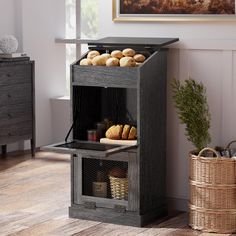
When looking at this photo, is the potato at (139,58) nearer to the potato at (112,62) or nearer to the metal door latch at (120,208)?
the potato at (112,62)

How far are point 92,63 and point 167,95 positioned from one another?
1.68ft

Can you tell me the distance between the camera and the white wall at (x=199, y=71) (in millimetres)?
4512

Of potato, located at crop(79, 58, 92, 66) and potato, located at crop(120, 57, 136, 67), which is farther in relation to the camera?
potato, located at crop(79, 58, 92, 66)

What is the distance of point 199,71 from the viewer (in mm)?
4598

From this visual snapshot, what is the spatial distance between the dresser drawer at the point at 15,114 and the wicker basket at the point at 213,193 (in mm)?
2402

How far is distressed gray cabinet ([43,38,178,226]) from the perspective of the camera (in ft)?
14.4

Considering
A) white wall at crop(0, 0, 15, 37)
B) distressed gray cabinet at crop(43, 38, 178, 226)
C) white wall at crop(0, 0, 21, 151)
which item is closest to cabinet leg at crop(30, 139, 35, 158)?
white wall at crop(0, 0, 21, 151)

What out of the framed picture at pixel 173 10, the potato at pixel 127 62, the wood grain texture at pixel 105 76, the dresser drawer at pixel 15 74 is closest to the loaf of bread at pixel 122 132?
the wood grain texture at pixel 105 76

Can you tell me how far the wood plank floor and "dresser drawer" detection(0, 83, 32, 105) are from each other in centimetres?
50

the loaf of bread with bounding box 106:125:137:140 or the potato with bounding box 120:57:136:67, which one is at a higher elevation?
the potato with bounding box 120:57:136:67

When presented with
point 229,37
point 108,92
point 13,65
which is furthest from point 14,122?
point 229,37

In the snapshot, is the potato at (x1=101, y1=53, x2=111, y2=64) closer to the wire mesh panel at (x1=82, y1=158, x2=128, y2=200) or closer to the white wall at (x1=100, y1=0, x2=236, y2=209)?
the white wall at (x1=100, y1=0, x2=236, y2=209)

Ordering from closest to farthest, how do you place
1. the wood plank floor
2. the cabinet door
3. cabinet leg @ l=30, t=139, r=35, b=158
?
the cabinet door < the wood plank floor < cabinet leg @ l=30, t=139, r=35, b=158

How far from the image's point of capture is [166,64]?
4.64 meters
